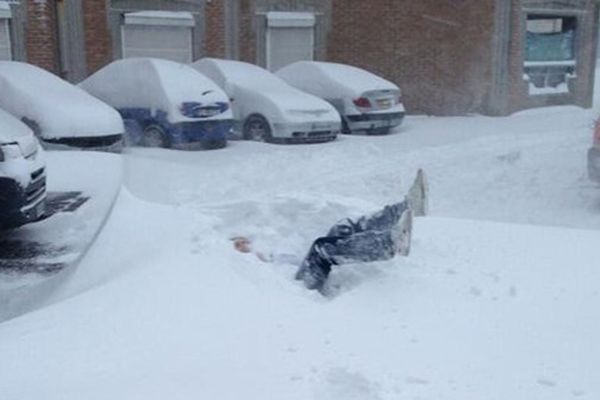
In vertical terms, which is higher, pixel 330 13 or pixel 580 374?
pixel 330 13

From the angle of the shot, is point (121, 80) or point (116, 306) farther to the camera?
point (121, 80)

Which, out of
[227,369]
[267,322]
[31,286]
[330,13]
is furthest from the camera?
[330,13]

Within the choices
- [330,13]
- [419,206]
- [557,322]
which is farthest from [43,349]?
[330,13]

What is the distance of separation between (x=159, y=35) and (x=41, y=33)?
2446 millimetres

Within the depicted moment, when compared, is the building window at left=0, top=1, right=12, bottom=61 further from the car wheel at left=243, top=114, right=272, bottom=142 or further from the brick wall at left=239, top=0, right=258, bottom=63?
the brick wall at left=239, top=0, right=258, bottom=63

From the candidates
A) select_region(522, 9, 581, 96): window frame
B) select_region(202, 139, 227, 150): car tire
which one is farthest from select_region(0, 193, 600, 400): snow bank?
select_region(522, 9, 581, 96): window frame

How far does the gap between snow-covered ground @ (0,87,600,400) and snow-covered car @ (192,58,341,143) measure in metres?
6.40

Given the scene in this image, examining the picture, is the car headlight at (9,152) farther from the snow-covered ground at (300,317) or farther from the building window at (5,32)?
the building window at (5,32)

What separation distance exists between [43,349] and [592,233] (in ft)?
14.5

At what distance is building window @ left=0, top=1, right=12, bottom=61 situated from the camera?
13.7 meters

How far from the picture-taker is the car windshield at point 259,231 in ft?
12.0

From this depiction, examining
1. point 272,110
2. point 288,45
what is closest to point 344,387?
point 272,110

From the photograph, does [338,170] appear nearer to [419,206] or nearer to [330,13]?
[419,206]

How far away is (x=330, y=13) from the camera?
18016mm
